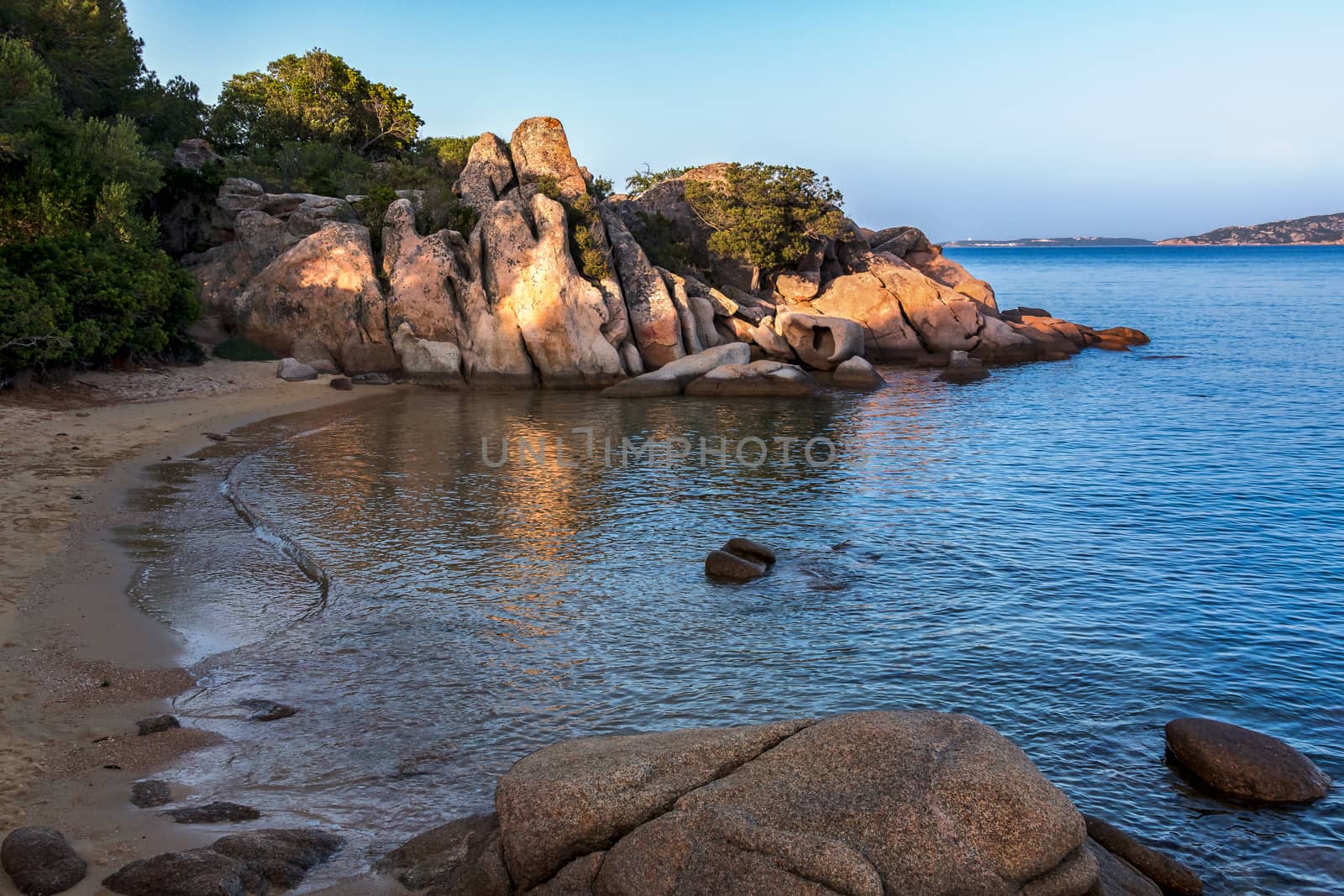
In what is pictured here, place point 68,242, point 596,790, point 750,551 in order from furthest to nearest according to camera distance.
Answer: point 68,242
point 750,551
point 596,790

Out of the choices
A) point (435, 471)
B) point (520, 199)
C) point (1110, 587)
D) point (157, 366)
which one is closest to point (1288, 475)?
point (1110, 587)

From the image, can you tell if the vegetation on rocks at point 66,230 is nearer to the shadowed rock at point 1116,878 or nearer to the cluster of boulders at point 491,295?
the cluster of boulders at point 491,295

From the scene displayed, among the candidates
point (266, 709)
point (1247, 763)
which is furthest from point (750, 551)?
point (1247, 763)

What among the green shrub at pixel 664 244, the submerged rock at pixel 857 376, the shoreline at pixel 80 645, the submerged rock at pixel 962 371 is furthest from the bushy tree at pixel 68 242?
the submerged rock at pixel 962 371

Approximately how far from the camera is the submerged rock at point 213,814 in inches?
390

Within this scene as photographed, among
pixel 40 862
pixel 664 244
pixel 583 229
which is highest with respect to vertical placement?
pixel 583 229

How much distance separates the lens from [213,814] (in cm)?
1010

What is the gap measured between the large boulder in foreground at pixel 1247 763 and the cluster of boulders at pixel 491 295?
31509 millimetres

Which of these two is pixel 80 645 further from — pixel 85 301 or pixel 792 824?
pixel 85 301

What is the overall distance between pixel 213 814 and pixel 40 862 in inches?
70.1

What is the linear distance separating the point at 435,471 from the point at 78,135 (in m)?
21.0

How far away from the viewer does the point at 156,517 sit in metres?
21.9

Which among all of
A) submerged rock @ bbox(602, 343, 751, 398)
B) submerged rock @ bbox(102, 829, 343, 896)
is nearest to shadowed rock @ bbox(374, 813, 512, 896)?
submerged rock @ bbox(102, 829, 343, 896)

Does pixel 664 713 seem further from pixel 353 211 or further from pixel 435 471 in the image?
pixel 353 211
